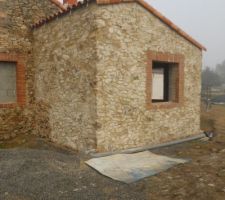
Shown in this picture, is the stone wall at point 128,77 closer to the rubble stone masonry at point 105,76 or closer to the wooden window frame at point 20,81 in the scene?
the rubble stone masonry at point 105,76

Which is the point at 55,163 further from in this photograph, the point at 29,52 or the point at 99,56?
the point at 29,52

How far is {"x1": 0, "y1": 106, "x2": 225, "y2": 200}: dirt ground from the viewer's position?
15.7ft

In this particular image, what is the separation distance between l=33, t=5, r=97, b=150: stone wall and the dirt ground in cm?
116

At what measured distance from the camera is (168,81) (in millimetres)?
9688

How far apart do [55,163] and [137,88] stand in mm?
3189

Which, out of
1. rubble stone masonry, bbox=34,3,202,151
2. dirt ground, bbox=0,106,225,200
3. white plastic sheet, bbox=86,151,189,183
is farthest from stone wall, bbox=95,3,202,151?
dirt ground, bbox=0,106,225,200

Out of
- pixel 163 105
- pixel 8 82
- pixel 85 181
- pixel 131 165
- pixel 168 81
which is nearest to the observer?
pixel 85 181

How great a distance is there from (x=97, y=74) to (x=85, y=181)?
2804mm

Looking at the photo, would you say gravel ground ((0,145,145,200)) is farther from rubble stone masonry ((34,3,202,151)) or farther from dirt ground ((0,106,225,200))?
rubble stone masonry ((34,3,202,151))

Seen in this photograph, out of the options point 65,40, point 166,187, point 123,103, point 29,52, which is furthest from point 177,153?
point 29,52

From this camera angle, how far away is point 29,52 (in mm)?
9852

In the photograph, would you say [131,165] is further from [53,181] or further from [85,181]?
[53,181]

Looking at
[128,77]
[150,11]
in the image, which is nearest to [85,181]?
[128,77]

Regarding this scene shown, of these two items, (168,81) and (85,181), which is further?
(168,81)
